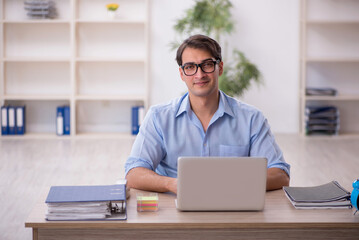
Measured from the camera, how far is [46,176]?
4676mm

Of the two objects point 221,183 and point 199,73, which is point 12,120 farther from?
point 221,183

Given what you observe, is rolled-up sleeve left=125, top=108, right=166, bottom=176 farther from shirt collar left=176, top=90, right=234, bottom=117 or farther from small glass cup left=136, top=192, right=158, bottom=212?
small glass cup left=136, top=192, right=158, bottom=212

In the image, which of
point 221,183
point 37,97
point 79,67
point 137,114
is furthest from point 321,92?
point 221,183

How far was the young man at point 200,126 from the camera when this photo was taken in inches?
94.4

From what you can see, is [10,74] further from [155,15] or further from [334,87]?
[334,87]

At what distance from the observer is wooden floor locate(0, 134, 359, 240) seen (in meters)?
3.97

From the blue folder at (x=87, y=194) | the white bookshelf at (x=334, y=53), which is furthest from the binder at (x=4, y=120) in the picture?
the blue folder at (x=87, y=194)

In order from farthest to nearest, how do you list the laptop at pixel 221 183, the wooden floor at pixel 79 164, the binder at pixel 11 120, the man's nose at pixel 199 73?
the binder at pixel 11 120 < the wooden floor at pixel 79 164 < the man's nose at pixel 199 73 < the laptop at pixel 221 183

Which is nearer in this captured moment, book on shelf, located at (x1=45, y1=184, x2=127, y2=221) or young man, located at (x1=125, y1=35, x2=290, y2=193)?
book on shelf, located at (x1=45, y1=184, x2=127, y2=221)

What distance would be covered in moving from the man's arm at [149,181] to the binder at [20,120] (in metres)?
4.58

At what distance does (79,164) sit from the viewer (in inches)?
204

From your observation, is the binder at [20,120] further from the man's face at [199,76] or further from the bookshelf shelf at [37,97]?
the man's face at [199,76]

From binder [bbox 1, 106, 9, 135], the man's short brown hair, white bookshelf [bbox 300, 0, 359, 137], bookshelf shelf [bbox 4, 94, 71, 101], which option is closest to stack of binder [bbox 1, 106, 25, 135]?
binder [bbox 1, 106, 9, 135]

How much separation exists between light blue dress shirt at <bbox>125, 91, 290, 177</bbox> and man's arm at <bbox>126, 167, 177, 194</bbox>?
0.52ft
